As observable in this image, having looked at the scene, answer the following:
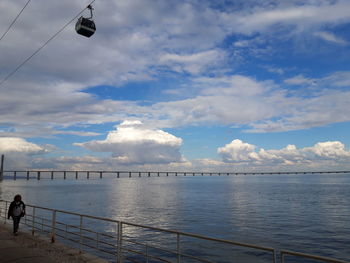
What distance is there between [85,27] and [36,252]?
8.42m

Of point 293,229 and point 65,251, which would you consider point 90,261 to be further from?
point 293,229

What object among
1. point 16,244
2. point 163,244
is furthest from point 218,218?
point 16,244

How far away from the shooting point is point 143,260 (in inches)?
856

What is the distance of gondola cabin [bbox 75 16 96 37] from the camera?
1121cm

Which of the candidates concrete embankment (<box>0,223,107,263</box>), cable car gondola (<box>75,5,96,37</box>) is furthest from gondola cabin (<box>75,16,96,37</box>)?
concrete embankment (<box>0,223,107,263</box>)

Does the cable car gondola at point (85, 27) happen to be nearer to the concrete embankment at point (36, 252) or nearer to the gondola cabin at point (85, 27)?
the gondola cabin at point (85, 27)

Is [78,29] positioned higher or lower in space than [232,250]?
higher

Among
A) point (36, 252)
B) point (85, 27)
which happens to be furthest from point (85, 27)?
point (36, 252)

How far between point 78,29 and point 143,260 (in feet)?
54.4

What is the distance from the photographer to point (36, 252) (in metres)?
11.3

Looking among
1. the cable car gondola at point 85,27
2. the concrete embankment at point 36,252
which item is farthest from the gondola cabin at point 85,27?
the concrete embankment at point 36,252

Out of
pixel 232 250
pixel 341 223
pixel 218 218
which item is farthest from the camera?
pixel 218 218

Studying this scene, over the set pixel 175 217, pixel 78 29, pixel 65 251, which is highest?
pixel 78 29

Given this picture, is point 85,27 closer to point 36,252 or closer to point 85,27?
point 85,27
